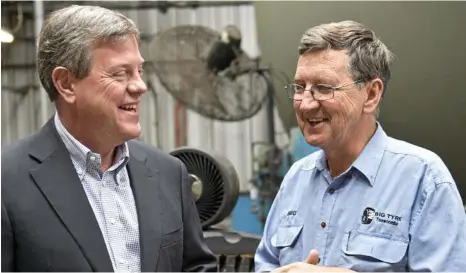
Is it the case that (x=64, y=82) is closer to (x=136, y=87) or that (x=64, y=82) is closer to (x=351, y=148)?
(x=136, y=87)

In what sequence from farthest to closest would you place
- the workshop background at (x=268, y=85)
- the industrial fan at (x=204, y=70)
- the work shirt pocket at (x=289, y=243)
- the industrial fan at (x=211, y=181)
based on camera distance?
the industrial fan at (x=204, y=70), the workshop background at (x=268, y=85), the industrial fan at (x=211, y=181), the work shirt pocket at (x=289, y=243)

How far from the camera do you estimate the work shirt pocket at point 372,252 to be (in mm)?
1564

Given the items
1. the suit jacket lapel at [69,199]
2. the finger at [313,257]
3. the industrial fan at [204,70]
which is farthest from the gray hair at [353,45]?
the industrial fan at [204,70]

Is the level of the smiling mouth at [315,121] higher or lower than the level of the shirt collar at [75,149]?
higher

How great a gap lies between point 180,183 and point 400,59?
6.15 ft

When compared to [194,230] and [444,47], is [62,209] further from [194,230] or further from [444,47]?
[444,47]

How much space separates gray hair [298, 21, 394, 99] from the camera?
1687 mm

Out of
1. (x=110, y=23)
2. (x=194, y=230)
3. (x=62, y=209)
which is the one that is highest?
(x=110, y=23)

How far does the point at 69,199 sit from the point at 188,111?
6.41 m

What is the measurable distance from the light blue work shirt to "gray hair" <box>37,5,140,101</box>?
25.4 inches

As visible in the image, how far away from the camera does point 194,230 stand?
6.02 ft

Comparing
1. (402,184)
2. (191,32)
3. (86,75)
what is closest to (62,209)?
(86,75)

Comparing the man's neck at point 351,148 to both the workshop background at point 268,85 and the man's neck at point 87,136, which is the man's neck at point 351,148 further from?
the workshop background at point 268,85

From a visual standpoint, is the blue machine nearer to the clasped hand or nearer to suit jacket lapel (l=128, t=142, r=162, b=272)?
suit jacket lapel (l=128, t=142, r=162, b=272)
